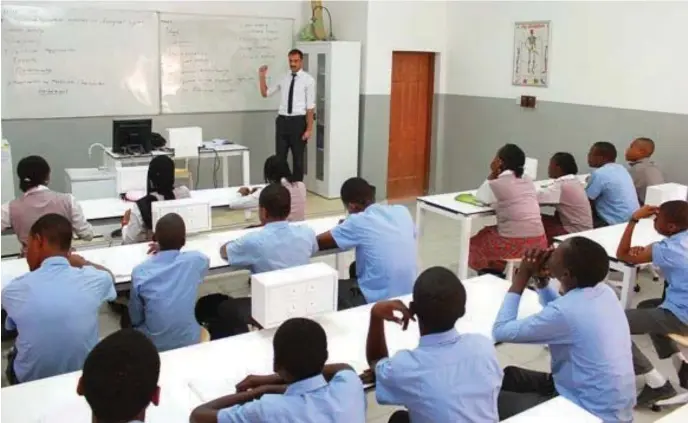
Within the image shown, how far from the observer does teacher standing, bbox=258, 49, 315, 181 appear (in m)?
7.00

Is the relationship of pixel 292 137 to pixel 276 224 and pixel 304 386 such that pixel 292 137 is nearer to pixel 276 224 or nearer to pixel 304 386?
pixel 276 224

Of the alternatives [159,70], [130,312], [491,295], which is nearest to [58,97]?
[159,70]

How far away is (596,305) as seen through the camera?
87.9 inches

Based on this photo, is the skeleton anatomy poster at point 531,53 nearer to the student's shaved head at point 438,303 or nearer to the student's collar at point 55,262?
the student's shaved head at point 438,303

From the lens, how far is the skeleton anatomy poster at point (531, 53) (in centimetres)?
659

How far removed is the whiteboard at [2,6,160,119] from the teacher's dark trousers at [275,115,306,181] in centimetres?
130

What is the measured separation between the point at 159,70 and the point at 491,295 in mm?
5105

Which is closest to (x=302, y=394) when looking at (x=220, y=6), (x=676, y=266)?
(x=676, y=266)

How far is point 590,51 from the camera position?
20.3ft

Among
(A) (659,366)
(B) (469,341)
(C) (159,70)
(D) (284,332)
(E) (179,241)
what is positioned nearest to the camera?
(D) (284,332)

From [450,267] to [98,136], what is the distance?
151 inches

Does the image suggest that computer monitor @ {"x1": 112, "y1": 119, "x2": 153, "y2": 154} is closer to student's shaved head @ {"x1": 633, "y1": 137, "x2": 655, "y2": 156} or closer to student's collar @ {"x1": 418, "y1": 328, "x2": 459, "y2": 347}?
student's shaved head @ {"x1": 633, "y1": 137, "x2": 655, "y2": 156}

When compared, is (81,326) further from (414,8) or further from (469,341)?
(414,8)

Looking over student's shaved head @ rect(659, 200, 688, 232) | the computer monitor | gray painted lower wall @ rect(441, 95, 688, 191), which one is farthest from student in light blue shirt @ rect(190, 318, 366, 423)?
gray painted lower wall @ rect(441, 95, 688, 191)
